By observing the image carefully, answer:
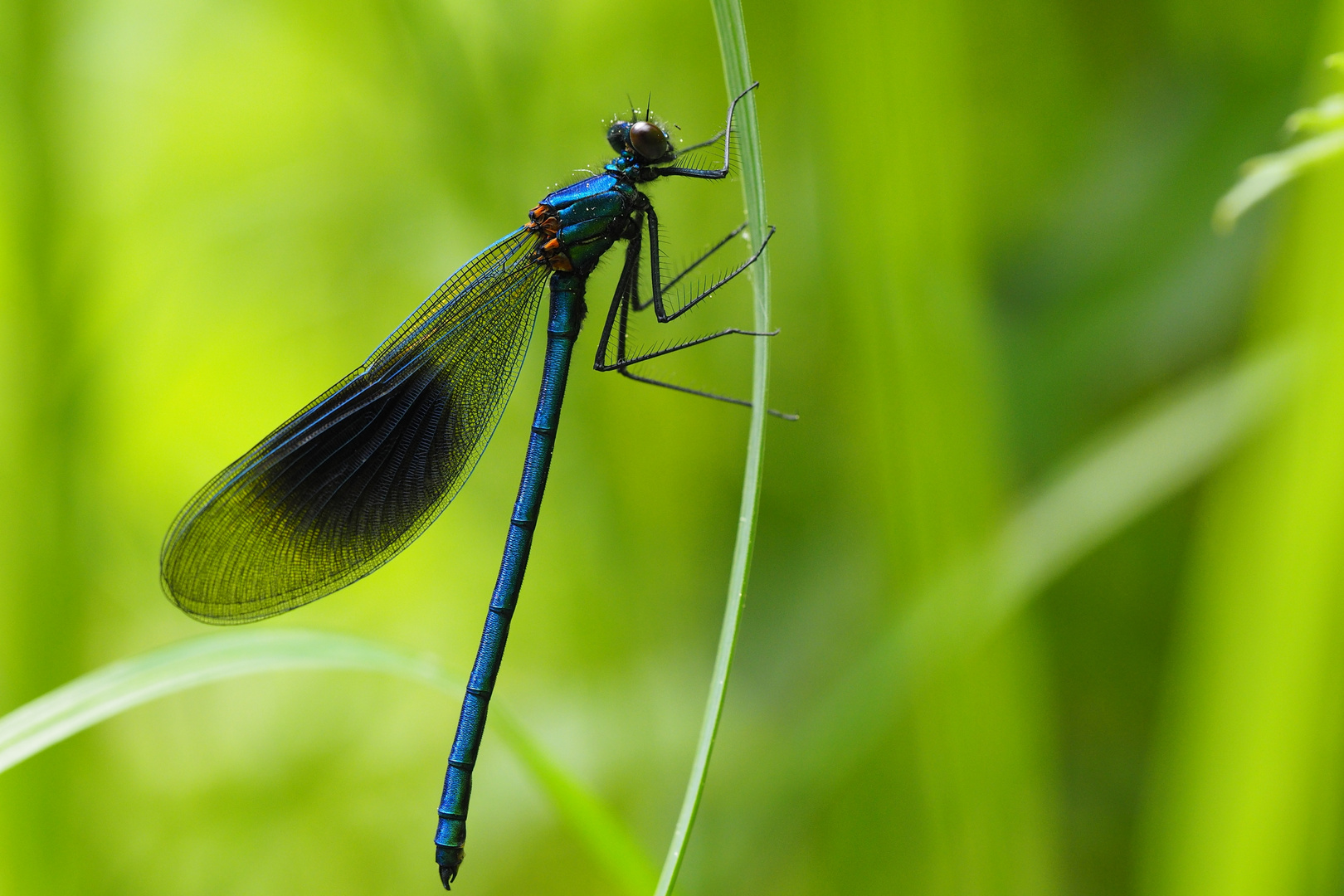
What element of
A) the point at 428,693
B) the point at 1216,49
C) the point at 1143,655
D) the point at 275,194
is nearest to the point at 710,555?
the point at 428,693

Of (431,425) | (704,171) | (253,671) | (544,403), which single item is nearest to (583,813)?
(253,671)

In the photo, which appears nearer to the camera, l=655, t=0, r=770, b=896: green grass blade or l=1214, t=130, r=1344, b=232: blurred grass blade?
l=1214, t=130, r=1344, b=232: blurred grass blade

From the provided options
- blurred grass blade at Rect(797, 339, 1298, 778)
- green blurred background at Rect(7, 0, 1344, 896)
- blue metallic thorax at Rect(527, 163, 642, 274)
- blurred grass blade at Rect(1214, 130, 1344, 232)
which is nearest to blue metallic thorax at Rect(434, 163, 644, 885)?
blue metallic thorax at Rect(527, 163, 642, 274)

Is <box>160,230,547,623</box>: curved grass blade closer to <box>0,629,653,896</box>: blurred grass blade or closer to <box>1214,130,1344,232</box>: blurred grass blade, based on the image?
<box>0,629,653,896</box>: blurred grass blade

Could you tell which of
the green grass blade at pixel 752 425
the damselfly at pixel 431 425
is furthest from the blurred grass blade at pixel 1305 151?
the damselfly at pixel 431 425

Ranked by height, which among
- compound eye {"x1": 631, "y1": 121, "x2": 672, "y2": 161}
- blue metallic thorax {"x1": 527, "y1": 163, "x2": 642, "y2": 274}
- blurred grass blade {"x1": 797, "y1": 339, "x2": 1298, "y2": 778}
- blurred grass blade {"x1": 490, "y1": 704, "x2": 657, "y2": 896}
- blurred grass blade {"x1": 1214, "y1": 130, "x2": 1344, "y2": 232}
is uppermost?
compound eye {"x1": 631, "y1": 121, "x2": 672, "y2": 161}

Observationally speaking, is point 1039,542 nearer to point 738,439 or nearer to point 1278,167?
point 738,439

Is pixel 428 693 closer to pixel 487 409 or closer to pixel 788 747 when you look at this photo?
pixel 487 409
